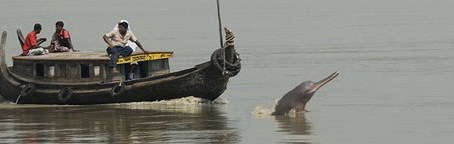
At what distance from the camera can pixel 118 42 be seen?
3044 centimetres

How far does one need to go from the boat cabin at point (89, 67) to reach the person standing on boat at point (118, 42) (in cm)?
15

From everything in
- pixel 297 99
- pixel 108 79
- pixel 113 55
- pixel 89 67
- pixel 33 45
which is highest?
pixel 33 45

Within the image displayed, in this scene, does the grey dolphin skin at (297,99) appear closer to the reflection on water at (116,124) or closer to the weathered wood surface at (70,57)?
the reflection on water at (116,124)

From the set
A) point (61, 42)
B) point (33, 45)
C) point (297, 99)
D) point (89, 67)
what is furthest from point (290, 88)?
point (297, 99)

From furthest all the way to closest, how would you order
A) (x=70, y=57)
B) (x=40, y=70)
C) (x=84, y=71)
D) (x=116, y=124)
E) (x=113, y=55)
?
(x=40, y=70), (x=70, y=57), (x=84, y=71), (x=113, y=55), (x=116, y=124)

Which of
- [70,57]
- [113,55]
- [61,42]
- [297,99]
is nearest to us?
[297,99]

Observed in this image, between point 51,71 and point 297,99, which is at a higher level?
point 51,71

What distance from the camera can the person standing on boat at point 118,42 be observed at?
99.3ft

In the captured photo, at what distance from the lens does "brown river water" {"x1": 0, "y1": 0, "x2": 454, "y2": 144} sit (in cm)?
2525

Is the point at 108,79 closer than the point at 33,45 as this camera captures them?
Yes

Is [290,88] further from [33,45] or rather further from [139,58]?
[33,45]

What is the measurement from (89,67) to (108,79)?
20.6 inches

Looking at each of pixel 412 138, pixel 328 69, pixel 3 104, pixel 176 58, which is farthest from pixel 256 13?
pixel 412 138

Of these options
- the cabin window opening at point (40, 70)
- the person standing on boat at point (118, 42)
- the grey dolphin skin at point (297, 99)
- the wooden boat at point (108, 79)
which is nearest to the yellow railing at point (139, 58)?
the wooden boat at point (108, 79)
